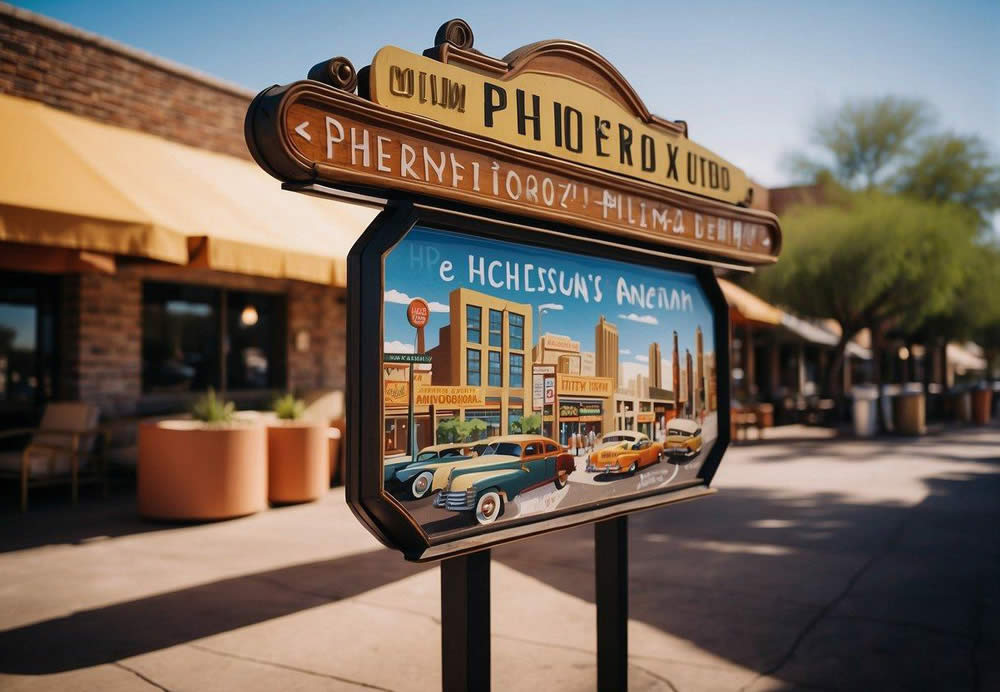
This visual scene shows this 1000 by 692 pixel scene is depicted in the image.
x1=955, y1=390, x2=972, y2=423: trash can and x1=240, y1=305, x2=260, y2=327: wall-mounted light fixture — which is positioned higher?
x1=240, y1=305, x2=260, y2=327: wall-mounted light fixture

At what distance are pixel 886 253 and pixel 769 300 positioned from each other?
2.86 m

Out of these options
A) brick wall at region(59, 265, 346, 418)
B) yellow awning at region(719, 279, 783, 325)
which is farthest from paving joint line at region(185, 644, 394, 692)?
yellow awning at region(719, 279, 783, 325)

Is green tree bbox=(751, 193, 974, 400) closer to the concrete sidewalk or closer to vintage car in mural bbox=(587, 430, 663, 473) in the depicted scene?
the concrete sidewalk

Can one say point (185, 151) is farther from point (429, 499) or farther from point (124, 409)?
point (429, 499)

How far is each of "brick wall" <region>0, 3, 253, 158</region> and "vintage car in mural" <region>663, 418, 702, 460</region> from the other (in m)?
8.86

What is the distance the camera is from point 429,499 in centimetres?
231

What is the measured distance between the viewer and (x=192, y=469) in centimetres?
721

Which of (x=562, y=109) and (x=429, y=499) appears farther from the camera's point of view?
(x=562, y=109)

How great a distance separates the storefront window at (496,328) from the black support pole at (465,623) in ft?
2.10

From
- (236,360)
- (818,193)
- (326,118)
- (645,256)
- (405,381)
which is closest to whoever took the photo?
(326,118)

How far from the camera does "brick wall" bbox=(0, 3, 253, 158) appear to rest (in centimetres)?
915

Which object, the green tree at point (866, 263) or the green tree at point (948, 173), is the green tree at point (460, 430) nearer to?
the green tree at point (866, 263)

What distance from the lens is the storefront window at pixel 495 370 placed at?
8.21ft

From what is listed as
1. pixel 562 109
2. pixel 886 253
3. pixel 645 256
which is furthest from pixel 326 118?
pixel 886 253
